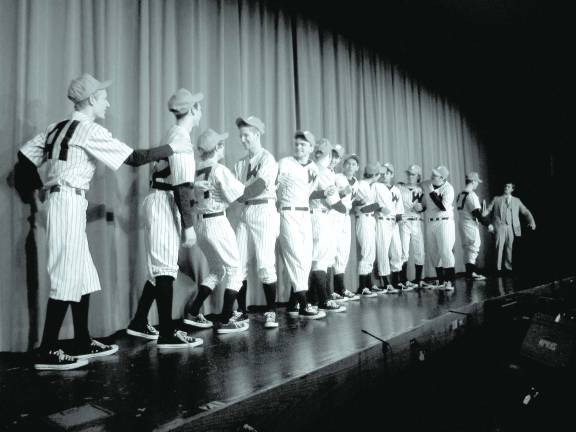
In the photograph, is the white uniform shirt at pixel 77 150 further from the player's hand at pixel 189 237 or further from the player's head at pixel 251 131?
the player's head at pixel 251 131

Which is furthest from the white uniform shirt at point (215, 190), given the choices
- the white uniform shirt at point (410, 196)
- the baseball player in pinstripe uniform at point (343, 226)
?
the white uniform shirt at point (410, 196)

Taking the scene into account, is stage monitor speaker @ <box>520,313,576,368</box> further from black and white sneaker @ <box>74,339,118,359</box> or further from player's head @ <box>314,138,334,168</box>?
player's head @ <box>314,138,334,168</box>

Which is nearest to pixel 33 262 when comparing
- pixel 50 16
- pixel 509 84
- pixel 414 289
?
pixel 50 16

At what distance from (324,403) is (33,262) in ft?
7.71

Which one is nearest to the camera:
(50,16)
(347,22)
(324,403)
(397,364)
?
(324,403)

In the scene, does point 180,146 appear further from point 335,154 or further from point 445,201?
point 445,201

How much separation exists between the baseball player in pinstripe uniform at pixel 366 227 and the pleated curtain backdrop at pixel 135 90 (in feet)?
2.71

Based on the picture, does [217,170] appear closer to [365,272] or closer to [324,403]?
[324,403]

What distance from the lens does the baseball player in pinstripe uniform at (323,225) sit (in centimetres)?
430

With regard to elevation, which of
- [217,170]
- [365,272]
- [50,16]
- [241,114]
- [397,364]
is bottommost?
[397,364]

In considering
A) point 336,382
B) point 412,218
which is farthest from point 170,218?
point 412,218

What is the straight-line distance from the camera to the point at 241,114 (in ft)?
16.3

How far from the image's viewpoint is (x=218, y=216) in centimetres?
339

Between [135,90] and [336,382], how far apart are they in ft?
10.4
